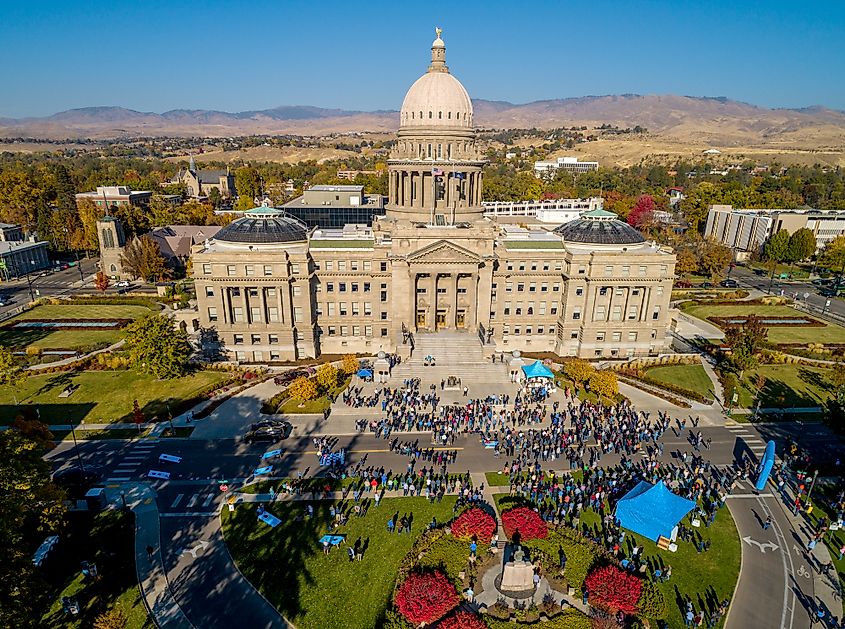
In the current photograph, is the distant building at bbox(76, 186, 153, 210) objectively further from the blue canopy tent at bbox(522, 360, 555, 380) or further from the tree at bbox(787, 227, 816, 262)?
the tree at bbox(787, 227, 816, 262)

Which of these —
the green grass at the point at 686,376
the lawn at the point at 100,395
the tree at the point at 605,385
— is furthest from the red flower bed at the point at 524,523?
the lawn at the point at 100,395

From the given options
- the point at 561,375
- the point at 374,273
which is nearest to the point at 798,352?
the point at 561,375

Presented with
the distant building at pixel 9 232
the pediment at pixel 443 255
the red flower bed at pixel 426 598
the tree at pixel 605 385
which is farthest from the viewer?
the distant building at pixel 9 232

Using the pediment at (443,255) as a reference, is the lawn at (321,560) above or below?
below

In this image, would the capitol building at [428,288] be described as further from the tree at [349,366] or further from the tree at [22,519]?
the tree at [22,519]

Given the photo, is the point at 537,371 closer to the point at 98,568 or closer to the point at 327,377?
the point at 327,377

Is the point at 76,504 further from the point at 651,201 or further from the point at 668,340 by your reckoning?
the point at 651,201
